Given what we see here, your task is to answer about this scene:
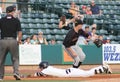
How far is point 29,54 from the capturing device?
21.6 meters

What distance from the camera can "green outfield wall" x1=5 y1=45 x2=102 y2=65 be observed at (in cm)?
2197

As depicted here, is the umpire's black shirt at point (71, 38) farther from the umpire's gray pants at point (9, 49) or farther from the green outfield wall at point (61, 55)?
the green outfield wall at point (61, 55)

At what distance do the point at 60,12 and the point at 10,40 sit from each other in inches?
513

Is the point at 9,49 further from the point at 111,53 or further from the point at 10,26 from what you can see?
the point at 111,53

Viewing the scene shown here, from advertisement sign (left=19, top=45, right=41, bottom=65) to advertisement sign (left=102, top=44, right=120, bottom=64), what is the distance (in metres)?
3.19

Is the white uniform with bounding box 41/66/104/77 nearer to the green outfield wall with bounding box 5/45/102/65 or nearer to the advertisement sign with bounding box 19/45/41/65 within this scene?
the advertisement sign with bounding box 19/45/41/65

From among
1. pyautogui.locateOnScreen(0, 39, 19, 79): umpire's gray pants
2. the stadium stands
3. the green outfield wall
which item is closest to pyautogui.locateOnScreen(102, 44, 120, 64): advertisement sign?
the green outfield wall

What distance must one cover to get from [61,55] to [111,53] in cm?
243

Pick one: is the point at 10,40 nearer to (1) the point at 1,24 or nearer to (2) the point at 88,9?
(1) the point at 1,24

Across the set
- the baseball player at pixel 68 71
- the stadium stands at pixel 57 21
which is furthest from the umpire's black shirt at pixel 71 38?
the stadium stands at pixel 57 21

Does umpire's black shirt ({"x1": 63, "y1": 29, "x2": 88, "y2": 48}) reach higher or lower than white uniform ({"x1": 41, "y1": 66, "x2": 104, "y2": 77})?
higher

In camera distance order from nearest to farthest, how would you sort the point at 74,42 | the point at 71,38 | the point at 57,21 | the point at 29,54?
the point at 71,38 → the point at 74,42 → the point at 29,54 → the point at 57,21

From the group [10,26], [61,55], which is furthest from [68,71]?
[61,55]

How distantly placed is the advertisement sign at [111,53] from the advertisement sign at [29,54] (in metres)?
3.19
